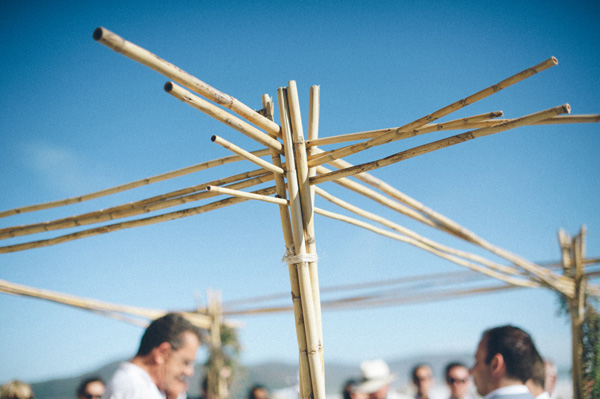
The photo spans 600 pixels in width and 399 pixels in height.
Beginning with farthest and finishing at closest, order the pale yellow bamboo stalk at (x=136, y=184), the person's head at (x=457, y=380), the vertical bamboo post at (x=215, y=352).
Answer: the vertical bamboo post at (x=215, y=352)
the person's head at (x=457, y=380)
the pale yellow bamboo stalk at (x=136, y=184)

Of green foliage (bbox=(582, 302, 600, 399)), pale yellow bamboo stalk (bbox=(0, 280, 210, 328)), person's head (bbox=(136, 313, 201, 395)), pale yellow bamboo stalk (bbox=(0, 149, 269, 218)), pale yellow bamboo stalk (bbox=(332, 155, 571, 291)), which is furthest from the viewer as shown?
green foliage (bbox=(582, 302, 600, 399))

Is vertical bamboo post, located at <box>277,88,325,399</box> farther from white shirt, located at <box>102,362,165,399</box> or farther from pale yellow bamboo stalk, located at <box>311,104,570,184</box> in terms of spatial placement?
white shirt, located at <box>102,362,165,399</box>

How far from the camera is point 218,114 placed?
1.77m

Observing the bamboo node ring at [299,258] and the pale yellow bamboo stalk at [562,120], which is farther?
the bamboo node ring at [299,258]

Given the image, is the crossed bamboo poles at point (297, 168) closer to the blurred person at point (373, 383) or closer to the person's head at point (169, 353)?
the person's head at point (169, 353)

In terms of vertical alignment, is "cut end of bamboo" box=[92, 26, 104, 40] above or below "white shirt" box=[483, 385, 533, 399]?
above

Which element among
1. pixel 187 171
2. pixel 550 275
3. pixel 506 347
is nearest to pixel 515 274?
pixel 550 275

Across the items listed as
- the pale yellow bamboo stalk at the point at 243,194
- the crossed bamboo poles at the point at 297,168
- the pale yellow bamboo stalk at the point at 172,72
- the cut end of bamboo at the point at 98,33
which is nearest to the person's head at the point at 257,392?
the crossed bamboo poles at the point at 297,168

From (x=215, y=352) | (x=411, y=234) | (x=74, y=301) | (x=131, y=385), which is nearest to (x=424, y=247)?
(x=411, y=234)

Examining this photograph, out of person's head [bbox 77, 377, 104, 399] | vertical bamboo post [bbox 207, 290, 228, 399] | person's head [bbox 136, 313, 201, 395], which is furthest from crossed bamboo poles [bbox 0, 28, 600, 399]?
vertical bamboo post [bbox 207, 290, 228, 399]

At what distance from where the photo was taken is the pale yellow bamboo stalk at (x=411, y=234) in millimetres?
2483

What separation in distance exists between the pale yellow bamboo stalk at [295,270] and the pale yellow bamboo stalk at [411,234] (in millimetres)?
277

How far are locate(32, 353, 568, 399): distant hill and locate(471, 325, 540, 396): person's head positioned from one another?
0.82m

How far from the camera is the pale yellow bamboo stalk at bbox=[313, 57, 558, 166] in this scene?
5.43 feet
